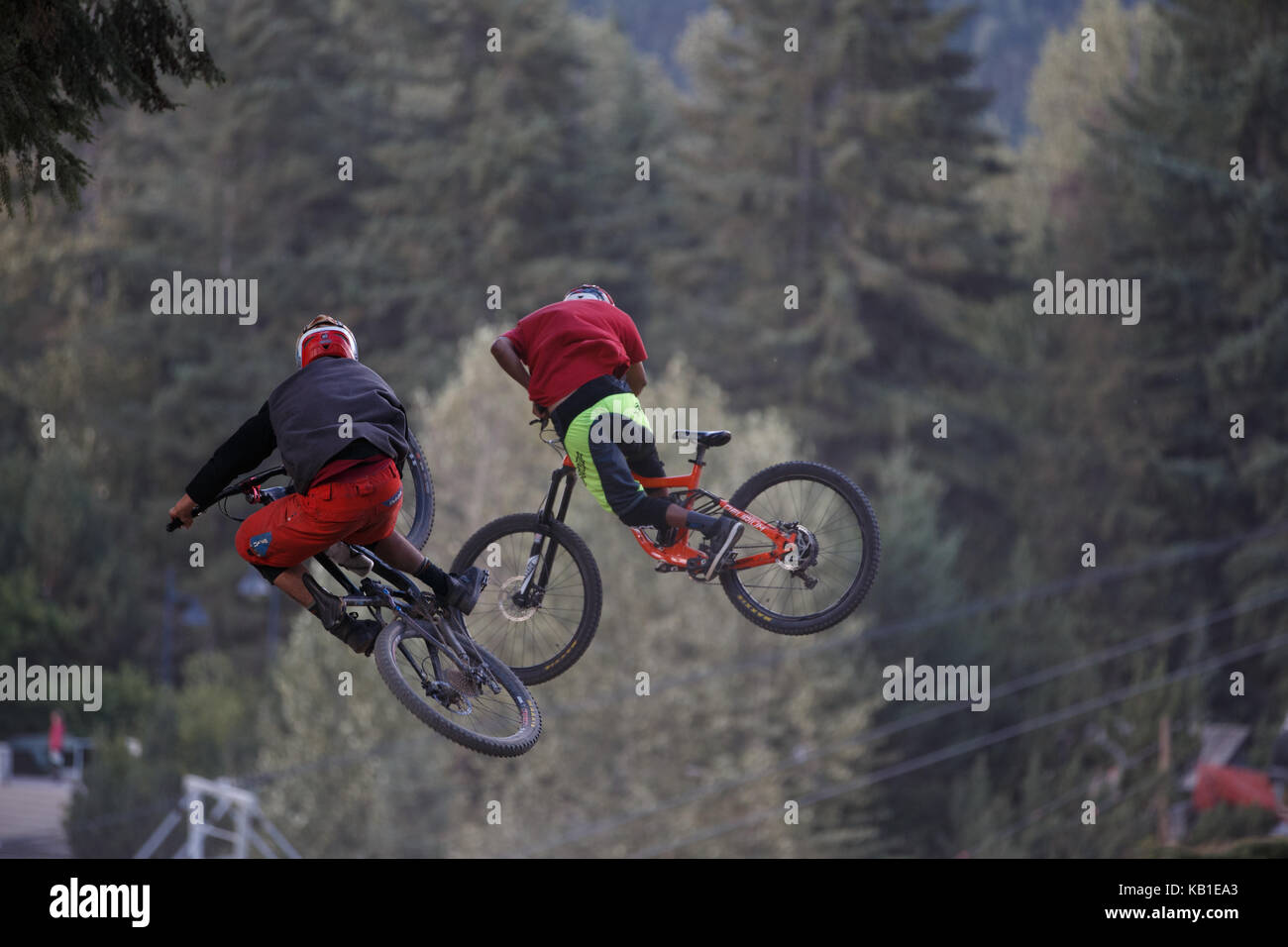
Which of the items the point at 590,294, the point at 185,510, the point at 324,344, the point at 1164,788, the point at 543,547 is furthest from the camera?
the point at 1164,788

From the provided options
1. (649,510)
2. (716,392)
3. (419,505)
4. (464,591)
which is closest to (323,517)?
(464,591)

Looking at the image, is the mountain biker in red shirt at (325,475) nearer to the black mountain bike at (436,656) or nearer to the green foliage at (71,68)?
the black mountain bike at (436,656)

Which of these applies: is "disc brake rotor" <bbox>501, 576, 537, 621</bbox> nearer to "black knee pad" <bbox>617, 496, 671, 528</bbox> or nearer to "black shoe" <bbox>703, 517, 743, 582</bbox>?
"black knee pad" <bbox>617, 496, 671, 528</bbox>

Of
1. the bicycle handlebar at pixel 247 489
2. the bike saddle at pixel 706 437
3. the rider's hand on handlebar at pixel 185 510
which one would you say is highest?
the bike saddle at pixel 706 437

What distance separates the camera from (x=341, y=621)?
10.1 metres

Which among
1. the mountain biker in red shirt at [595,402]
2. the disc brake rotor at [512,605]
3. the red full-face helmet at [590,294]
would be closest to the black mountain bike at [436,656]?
the disc brake rotor at [512,605]

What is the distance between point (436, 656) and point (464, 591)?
0.41 m

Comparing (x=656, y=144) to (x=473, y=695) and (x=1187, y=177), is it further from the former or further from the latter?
(x=473, y=695)

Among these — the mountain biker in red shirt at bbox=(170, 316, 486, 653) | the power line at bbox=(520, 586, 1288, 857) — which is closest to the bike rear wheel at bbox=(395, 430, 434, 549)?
the mountain biker in red shirt at bbox=(170, 316, 486, 653)

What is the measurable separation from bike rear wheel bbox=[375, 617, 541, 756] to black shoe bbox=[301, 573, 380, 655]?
0.16m

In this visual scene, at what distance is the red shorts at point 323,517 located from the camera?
9.76 m

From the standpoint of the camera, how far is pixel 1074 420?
181 ft

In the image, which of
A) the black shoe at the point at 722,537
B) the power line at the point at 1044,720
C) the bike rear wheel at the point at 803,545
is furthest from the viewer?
the power line at the point at 1044,720

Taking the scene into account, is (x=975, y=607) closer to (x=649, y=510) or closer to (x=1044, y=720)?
(x=1044, y=720)
